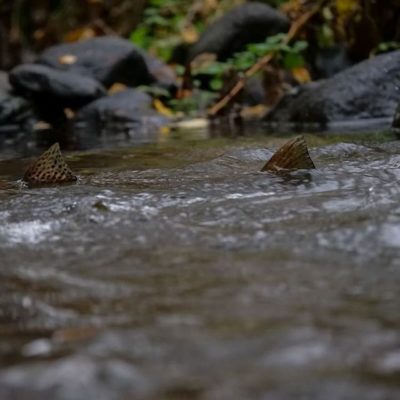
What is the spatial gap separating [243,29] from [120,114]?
7.97 ft

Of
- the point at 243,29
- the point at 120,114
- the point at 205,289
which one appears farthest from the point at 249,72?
the point at 205,289

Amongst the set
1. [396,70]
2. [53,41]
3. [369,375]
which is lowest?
[369,375]

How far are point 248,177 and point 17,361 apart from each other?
5.20 ft

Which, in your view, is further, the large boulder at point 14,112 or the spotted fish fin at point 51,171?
the large boulder at point 14,112

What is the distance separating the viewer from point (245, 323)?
1104mm

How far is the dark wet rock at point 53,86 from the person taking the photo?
292 inches

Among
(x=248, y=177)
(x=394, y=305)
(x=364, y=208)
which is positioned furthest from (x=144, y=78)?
(x=394, y=305)

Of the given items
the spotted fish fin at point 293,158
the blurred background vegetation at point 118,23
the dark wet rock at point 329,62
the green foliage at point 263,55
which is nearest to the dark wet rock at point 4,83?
the green foliage at point 263,55

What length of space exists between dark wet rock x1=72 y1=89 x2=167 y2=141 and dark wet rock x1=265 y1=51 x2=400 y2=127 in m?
1.62

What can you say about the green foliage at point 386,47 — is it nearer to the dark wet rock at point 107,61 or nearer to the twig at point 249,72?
the twig at point 249,72

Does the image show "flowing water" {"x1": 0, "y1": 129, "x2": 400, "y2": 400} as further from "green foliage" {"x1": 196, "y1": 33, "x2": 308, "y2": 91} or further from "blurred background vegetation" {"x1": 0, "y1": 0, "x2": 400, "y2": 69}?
"blurred background vegetation" {"x1": 0, "y1": 0, "x2": 400, "y2": 69}

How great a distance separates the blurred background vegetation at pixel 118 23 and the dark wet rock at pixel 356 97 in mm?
2159

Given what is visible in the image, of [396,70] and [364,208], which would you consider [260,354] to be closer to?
[364,208]

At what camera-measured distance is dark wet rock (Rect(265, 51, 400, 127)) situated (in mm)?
5551
